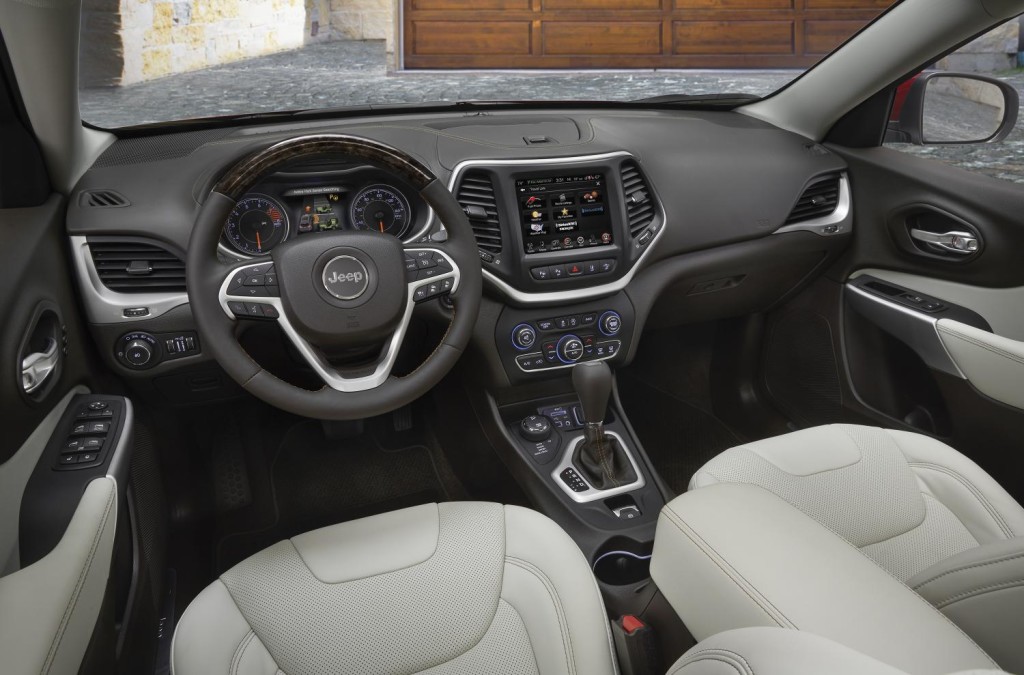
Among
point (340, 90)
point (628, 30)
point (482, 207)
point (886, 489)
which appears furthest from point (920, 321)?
point (628, 30)

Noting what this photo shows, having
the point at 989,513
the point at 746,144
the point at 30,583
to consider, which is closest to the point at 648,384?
the point at 746,144

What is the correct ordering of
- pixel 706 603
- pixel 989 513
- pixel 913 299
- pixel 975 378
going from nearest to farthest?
pixel 706 603
pixel 989 513
pixel 975 378
pixel 913 299

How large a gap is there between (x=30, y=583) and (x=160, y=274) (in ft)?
2.51

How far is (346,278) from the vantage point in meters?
1.40

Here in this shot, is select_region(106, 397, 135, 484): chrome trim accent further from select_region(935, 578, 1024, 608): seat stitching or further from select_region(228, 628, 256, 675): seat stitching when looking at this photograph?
select_region(935, 578, 1024, 608): seat stitching

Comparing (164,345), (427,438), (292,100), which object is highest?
(292,100)

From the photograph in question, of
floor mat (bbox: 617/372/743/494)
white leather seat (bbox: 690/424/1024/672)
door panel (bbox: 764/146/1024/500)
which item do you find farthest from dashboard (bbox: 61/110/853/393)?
white leather seat (bbox: 690/424/1024/672)

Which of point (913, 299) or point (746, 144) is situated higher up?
point (746, 144)

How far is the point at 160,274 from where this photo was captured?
170 cm

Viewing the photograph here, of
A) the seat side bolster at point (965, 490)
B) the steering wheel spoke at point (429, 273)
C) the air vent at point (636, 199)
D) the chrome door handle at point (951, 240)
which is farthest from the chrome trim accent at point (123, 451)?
the chrome door handle at point (951, 240)

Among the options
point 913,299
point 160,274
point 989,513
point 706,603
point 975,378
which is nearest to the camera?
point 706,603

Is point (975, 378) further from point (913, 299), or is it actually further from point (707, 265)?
point (707, 265)

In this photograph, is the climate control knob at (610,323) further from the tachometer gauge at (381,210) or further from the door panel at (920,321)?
the door panel at (920,321)

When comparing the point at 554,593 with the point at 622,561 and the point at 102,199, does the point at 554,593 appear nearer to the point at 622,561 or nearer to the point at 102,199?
the point at 622,561
